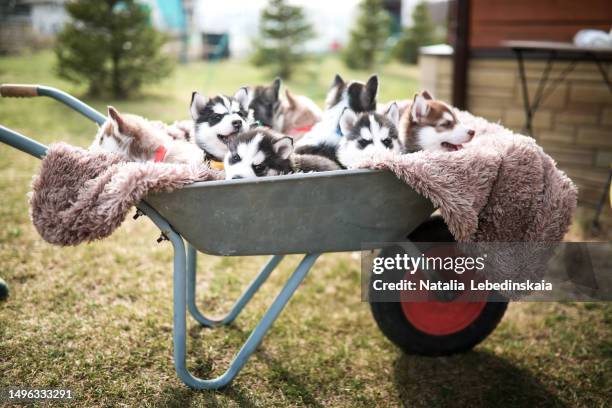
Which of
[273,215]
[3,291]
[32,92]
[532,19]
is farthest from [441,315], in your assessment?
[532,19]

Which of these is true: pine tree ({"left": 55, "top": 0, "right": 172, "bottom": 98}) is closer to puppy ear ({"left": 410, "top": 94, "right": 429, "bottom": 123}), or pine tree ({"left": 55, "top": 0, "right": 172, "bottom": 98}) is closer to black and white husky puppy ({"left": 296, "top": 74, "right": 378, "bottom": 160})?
black and white husky puppy ({"left": 296, "top": 74, "right": 378, "bottom": 160})

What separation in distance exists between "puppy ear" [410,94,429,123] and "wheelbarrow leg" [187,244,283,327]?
0.99 metres

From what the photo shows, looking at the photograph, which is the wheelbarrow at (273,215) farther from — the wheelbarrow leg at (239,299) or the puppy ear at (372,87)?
the puppy ear at (372,87)

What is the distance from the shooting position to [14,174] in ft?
17.4

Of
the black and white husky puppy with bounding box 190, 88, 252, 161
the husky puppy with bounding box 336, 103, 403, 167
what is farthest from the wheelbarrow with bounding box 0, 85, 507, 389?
the black and white husky puppy with bounding box 190, 88, 252, 161

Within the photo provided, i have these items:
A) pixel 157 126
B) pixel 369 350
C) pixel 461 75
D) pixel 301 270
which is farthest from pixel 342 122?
pixel 461 75

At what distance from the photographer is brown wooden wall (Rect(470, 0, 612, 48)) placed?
4.89 meters

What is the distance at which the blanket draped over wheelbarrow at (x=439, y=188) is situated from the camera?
75.3 inches

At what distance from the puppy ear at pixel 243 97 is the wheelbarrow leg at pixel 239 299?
814 millimetres

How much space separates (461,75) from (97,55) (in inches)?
253

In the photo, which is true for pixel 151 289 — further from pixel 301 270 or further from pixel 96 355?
pixel 301 270

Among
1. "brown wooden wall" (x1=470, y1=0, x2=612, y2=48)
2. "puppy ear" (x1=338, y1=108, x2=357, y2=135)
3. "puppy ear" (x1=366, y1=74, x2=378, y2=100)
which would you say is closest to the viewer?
"puppy ear" (x1=338, y1=108, x2=357, y2=135)

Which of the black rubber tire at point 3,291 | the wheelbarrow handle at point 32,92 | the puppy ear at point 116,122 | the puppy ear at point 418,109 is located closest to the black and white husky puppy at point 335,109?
the puppy ear at point 418,109

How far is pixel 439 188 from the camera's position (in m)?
2.00
